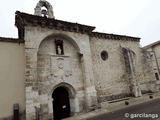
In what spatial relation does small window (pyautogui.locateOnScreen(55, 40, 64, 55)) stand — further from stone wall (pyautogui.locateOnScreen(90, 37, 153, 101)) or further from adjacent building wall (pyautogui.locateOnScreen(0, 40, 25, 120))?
stone wall (pyautogui.locateOnScreen(90, 37, 153, 101))

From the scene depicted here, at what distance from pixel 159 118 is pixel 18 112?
7.58m

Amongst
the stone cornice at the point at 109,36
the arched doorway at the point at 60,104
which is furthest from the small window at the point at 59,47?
the stone cornice at the point at 109,36

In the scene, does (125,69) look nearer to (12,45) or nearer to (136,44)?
(136,44)

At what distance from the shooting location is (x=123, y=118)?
5.55 metres

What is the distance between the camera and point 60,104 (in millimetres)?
7422

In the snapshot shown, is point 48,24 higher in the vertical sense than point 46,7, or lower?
lower

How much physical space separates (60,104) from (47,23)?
19.1 ft

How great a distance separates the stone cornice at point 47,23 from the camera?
6457 millimetres

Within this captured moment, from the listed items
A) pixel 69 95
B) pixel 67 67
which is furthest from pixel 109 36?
pixel 69 95

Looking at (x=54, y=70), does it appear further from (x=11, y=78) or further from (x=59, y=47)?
(x=11, y=78)

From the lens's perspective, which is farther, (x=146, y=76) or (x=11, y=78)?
(x=146, y=76)

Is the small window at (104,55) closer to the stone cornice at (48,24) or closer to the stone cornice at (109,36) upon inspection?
the stone cornice at (109,36)

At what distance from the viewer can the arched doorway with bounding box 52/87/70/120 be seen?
734 centimetres

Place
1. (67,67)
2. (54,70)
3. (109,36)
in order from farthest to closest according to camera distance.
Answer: (109,36)
(67,67)
(54,70)
